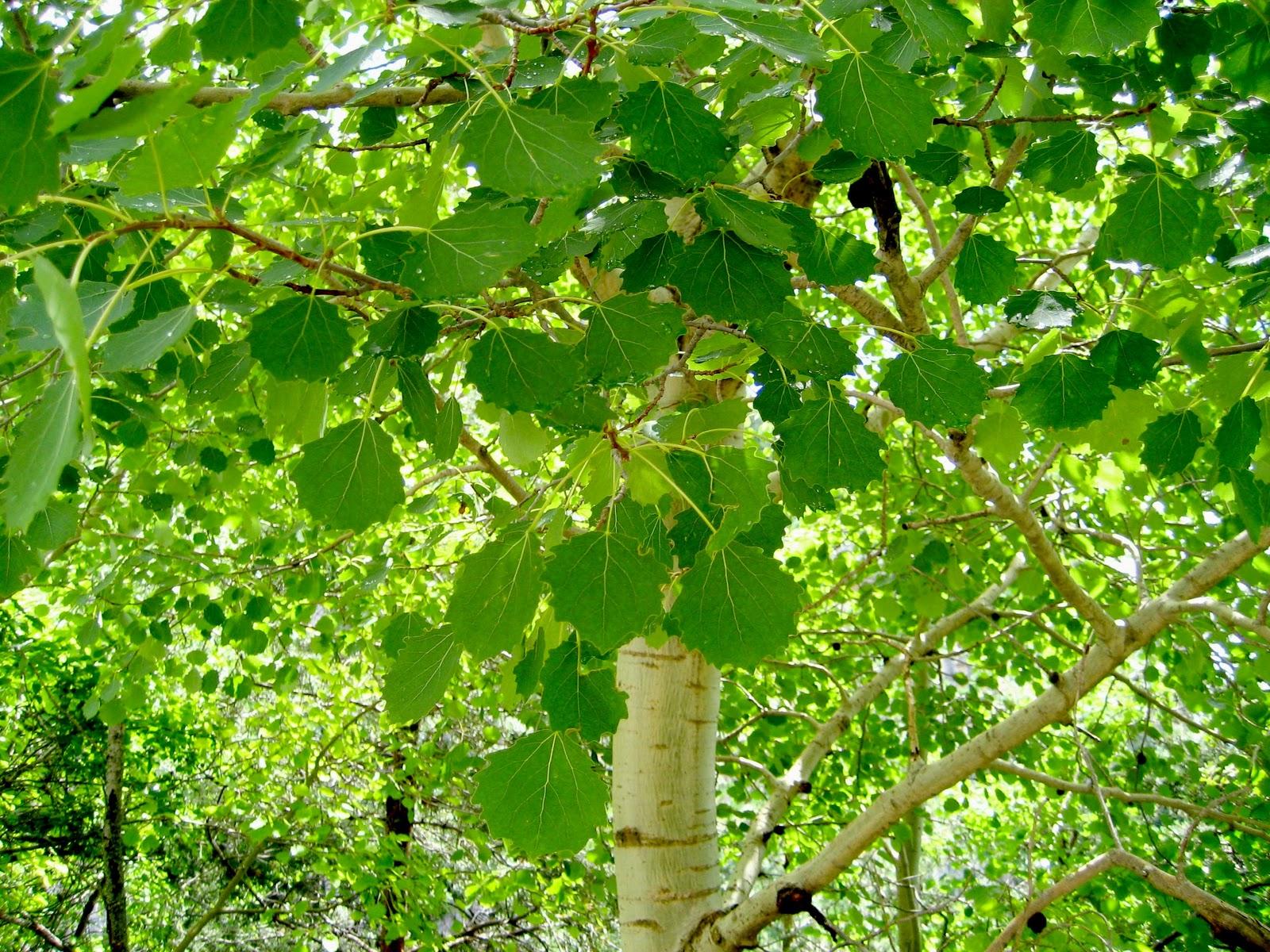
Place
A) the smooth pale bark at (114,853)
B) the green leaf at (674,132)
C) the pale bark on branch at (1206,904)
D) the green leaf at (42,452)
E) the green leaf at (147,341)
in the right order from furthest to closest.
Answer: the smooth pale bark at (114,853), the pale bark on branch at (1206,904), the green leaf at (674,132), the green leaf at (147,341), the green leaf at (42,452)

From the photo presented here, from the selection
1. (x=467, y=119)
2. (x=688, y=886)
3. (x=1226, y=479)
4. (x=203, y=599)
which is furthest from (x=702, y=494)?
(x=203, y=599)

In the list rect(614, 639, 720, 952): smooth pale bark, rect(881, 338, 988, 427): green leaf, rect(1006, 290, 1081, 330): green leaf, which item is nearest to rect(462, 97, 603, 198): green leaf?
rect(881, 338, 988, 427): green leaf

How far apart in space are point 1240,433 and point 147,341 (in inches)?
55.4

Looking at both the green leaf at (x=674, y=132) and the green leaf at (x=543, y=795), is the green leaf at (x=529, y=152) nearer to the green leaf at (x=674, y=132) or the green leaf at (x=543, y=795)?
the green leaf at (x=674, y=132)

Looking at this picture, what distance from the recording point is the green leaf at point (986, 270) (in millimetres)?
1459

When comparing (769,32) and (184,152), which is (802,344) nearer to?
(769,32)

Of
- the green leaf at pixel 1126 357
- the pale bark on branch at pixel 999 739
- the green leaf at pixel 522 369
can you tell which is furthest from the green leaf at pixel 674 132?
the pale bark on branch at pixel 999 739

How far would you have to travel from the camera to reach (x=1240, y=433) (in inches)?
54.2

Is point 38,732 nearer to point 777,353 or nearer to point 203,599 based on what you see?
point 203,599

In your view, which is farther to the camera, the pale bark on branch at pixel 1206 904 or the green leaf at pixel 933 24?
the pale bark on branch at pixel 1206 904

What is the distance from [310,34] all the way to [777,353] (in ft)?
7.35

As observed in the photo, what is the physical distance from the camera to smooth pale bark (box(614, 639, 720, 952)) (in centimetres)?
220

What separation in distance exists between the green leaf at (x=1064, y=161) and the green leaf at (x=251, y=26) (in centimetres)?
101

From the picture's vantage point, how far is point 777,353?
1.14 metres
